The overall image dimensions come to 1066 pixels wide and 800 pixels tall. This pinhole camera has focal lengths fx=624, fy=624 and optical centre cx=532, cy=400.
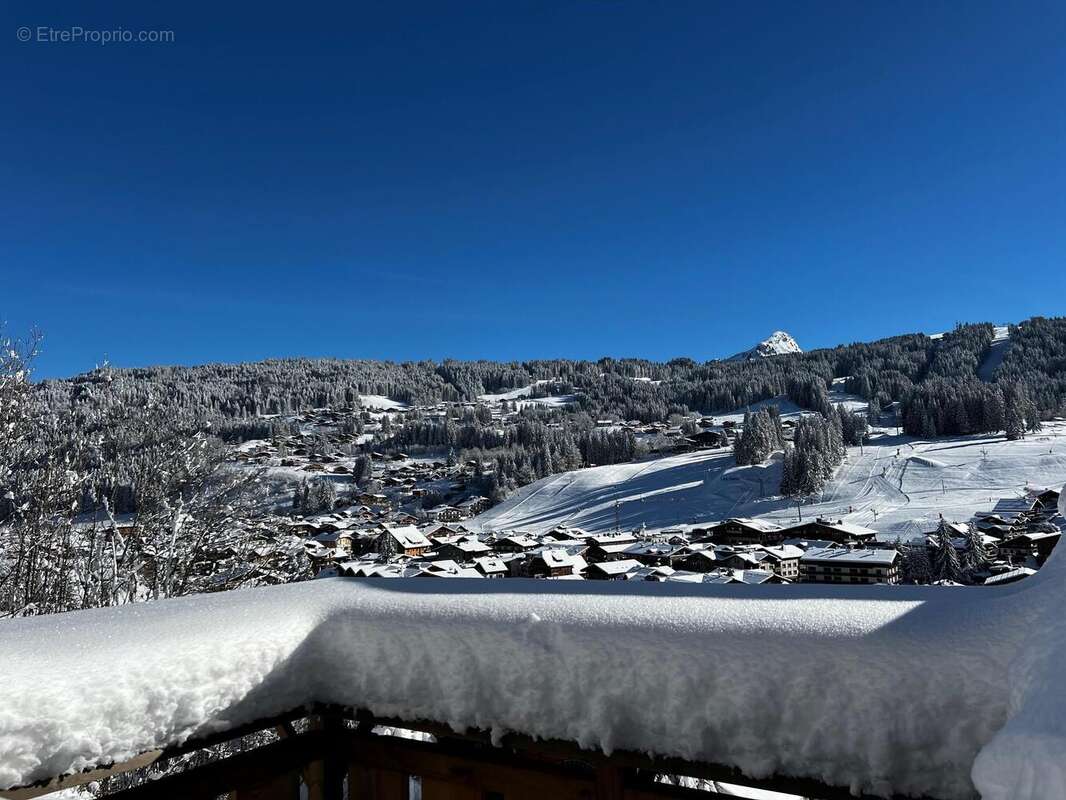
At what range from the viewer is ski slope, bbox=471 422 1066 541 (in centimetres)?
5194

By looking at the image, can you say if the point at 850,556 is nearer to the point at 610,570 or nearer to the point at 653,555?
the point at 653,555

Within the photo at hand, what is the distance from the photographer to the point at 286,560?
55.1 ft

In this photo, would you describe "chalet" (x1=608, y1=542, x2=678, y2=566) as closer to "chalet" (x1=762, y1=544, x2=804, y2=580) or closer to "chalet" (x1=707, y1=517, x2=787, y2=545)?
"chalet" (x1=762, y1=544, x2=804, y2=580)

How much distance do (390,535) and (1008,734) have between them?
45948 mm

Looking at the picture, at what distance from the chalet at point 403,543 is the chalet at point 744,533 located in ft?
72.6

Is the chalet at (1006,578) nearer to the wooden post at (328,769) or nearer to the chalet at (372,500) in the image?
the wooden post at (328,769)

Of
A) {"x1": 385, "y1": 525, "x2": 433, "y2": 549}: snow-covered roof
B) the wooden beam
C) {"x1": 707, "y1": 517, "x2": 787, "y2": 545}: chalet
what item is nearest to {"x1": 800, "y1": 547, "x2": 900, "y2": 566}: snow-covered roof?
{"x1": 707, "y1": 517, "x2": 787, "y2": 545}: chalet

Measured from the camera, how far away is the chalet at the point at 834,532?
136 feet

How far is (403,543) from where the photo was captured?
43.2 m

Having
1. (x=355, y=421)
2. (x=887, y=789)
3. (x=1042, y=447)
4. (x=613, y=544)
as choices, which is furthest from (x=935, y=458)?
(x=355, y=421)

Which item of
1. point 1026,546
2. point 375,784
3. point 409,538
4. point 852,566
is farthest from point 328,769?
point 409,538

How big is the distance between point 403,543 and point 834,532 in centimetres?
3003

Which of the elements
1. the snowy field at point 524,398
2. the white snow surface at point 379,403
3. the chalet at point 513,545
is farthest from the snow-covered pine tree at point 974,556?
the white snow surface at point 379,403

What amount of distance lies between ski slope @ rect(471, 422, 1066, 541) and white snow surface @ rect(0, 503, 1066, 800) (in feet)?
153
